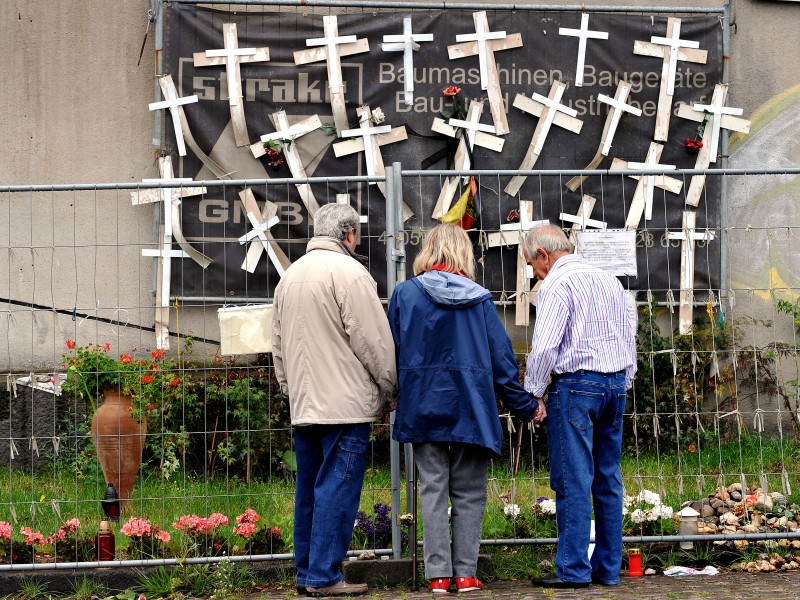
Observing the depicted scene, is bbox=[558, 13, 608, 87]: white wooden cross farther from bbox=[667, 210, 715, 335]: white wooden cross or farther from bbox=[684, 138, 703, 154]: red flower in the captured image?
bbox=[667, 210, 715, 335]: white wooden cross

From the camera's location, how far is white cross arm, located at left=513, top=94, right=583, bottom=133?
30.7ft

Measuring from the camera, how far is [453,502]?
17.5ft

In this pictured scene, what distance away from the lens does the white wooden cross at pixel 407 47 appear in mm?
9289

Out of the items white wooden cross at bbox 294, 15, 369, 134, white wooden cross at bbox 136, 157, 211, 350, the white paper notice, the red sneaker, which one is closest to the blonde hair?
the white paper notice

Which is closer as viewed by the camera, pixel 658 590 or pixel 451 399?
pixel 451 399

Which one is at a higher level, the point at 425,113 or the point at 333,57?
the point at 333,57

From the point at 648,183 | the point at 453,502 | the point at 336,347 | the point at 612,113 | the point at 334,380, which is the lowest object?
the point at 453,502

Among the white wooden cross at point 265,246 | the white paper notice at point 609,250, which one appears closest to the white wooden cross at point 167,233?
the white wooden cross at point 265,246

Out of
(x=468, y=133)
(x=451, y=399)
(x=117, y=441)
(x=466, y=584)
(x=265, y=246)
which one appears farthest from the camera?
(x=468, y=133)

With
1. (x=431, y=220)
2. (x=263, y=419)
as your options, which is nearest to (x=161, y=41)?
(x=431, y=220)

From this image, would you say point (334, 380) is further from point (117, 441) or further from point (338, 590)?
point (117, 441)

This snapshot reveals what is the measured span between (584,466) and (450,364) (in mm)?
792

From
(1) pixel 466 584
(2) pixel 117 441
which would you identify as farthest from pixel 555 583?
(2) pixel 117 441

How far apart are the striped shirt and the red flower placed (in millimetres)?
4411
